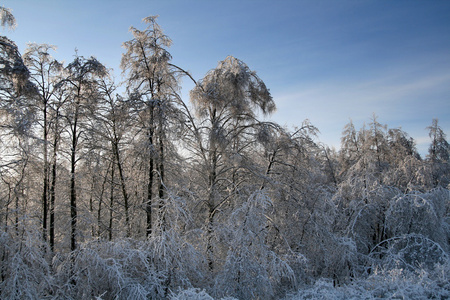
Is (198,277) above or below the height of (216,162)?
below

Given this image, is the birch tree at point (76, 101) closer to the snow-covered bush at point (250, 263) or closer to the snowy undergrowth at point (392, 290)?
the snow-covered bush at point (250, 263)

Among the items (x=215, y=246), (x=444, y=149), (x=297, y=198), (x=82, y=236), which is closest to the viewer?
(x=215, y=246)

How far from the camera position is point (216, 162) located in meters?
11.0

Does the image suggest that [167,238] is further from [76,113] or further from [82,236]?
[76,113]

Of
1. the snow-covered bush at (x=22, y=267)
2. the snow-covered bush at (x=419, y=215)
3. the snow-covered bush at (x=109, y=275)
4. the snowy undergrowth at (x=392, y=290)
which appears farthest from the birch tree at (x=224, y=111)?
the snow-covered bush at (x=419, y=215)

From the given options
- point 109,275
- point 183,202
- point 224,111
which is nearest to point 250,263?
point 183,202

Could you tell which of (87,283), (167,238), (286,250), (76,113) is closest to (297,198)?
(286,250)

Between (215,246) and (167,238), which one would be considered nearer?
(167,238)

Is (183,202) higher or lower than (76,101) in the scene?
lower

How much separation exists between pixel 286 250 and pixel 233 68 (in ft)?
21.0

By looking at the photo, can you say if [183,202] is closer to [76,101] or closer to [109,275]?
[109,275]

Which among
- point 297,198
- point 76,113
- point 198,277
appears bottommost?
point 198,277

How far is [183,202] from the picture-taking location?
768 cm

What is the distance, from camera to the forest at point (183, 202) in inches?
251
